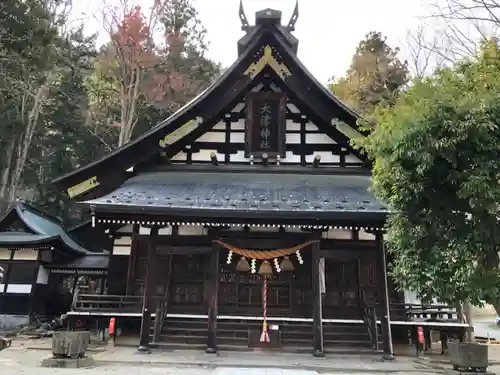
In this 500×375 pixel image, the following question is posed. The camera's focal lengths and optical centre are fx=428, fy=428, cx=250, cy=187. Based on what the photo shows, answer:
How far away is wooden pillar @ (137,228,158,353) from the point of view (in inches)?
382

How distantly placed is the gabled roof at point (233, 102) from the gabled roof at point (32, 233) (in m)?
5.33

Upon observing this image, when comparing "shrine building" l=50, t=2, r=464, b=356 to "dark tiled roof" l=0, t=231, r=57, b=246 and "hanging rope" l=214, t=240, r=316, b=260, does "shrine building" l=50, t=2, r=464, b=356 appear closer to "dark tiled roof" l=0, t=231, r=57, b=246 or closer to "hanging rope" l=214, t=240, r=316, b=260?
"hanging rope" l=214, t=240, r=316, b=260

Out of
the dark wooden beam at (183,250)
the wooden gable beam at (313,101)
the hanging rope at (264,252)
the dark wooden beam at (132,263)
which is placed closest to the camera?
the hanging rope at (264,252)

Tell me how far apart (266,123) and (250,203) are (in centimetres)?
330

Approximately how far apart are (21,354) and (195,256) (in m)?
4.66

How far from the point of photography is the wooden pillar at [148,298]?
31.8 feet

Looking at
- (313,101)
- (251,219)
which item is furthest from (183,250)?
(313,101)

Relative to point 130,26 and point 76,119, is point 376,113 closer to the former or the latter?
point 130,26

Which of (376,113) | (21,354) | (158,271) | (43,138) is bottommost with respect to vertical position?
(21,354)

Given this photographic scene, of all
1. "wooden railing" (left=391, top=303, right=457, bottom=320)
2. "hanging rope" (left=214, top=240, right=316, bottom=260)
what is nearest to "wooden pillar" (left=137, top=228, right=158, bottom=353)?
"hanging rope" (left=214, top=240, right=316, bottom=260)

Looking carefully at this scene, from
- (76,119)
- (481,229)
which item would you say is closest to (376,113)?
(481,229)

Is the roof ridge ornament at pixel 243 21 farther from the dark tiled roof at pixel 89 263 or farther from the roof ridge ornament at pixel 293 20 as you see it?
the dark tiled roof at pixel 89 263

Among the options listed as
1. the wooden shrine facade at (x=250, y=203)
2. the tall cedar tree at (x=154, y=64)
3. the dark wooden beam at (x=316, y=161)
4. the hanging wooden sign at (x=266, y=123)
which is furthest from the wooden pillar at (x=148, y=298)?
the tall cedar tree at (x=154, y=64)

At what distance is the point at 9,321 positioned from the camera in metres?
16.1
